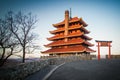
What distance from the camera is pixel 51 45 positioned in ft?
126

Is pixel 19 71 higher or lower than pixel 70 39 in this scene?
lower

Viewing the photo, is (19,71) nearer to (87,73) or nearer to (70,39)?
(87,73)

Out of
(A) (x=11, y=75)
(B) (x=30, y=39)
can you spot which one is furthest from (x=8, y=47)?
(A) (x=11, y=75)

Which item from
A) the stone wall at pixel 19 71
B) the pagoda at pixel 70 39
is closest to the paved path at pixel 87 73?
the stone wall at pixel 19 71

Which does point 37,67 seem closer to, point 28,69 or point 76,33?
point 28,69

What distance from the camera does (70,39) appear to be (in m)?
36.6

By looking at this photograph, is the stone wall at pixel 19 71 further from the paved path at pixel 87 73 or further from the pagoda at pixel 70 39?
the pagoda at pixel 70 39

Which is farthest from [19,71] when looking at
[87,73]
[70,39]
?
[70,39]

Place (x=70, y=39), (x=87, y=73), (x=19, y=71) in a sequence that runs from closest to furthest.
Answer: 1. (x=19, y=71)
2. (x=87, y=73)
3. (x=70, y=39)

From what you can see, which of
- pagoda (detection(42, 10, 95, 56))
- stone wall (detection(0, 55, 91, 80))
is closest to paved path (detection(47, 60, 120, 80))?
stone wall (detection(0, 55, 91, 80))

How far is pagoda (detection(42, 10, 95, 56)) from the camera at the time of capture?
33000 mm

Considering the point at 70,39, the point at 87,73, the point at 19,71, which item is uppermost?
the point at 70,39

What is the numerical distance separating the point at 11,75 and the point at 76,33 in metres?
29.6

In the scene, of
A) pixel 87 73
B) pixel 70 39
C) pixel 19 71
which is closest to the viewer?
pixel 19 71
